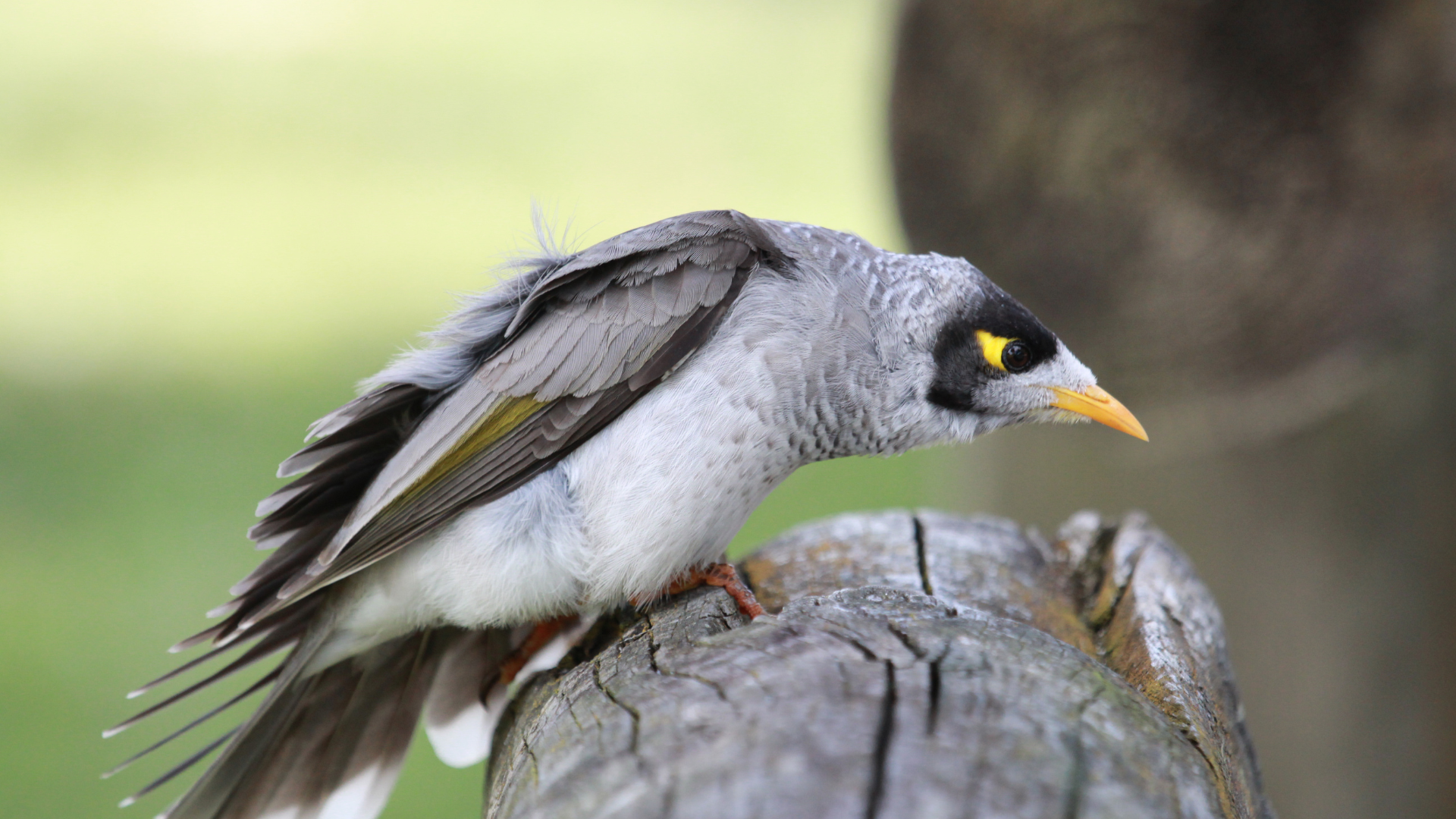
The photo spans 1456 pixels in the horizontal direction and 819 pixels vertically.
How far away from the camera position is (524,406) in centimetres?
265

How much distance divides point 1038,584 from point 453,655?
1551 mm

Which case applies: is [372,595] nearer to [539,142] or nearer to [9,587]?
[9,587]

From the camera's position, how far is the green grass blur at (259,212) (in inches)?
273

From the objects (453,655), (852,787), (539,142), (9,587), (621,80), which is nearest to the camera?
(852,787)

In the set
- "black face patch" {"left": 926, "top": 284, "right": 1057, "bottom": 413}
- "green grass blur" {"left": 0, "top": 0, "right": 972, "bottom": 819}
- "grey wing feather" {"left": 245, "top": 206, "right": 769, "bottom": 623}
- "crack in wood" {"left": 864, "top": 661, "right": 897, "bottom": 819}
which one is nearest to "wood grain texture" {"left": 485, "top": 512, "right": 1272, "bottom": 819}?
"crack in wood" {"left": 864, "top": 661, "right": 897, "bottom": 819}

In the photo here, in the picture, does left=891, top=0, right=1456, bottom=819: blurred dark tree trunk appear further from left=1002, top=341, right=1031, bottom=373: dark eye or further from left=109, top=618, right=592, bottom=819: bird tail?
left=109, top=618, right=592, bottom=819: bird tail

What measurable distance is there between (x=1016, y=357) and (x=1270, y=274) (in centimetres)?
123

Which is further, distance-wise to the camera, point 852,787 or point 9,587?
point 9,587

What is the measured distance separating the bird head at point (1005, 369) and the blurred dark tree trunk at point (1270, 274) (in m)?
0.87

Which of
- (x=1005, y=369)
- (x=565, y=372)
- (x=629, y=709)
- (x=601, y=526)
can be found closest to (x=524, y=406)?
(x=565, y=372)

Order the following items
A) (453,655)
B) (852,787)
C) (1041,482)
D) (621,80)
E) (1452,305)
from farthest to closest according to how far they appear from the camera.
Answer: (621,80) → (1041,482) → (1452,305) → (453,655) → (852,787)

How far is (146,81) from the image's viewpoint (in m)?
14.3

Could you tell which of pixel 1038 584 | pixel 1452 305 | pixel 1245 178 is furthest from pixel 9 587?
pixel 1452 305

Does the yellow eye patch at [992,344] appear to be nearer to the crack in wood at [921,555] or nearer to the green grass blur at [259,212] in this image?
the crack in wood at [921,555]
